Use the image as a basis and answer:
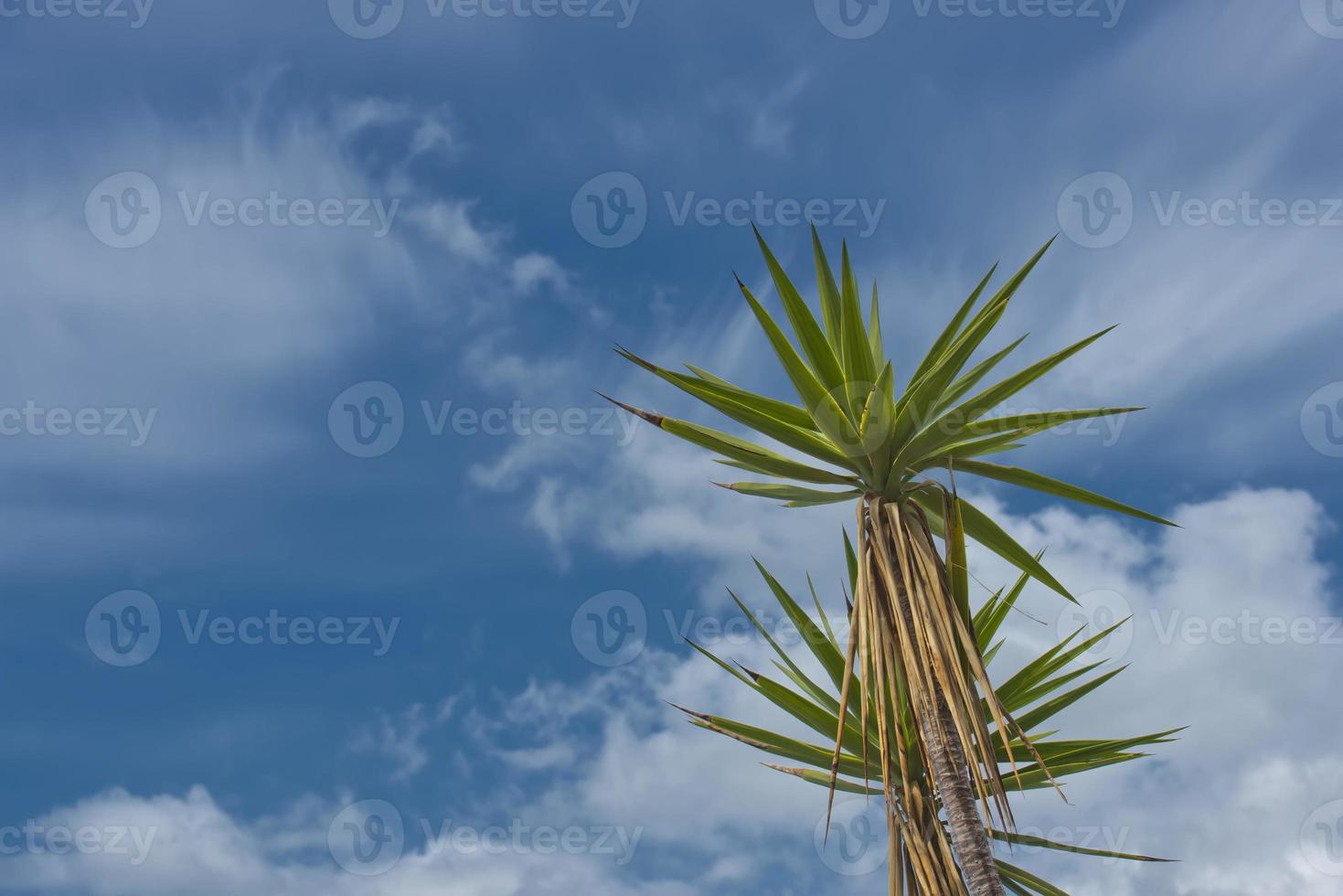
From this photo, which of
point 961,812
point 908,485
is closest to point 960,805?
point 961,812

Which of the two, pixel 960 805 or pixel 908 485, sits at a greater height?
pixel 908 485

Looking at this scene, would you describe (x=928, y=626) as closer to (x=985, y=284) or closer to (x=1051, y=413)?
(x=1051, y=413)

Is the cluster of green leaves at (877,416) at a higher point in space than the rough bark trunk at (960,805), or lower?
higher

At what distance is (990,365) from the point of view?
5.44m

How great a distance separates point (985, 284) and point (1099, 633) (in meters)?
2.35

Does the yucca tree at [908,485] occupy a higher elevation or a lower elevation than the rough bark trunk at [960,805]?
higher

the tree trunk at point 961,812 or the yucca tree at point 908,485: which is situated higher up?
the yucca tree at point 908,485

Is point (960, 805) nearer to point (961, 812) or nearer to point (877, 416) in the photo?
point (961, 812)

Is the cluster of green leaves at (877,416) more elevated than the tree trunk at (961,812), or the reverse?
the cluster of green leaves at (877,416)

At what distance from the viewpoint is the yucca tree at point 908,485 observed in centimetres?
471

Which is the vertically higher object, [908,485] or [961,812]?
[908,485]

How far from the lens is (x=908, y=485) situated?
17.6 ft

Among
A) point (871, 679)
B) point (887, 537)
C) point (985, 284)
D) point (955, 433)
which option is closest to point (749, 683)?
point (871, 679)

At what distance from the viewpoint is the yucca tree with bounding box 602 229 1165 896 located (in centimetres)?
471
